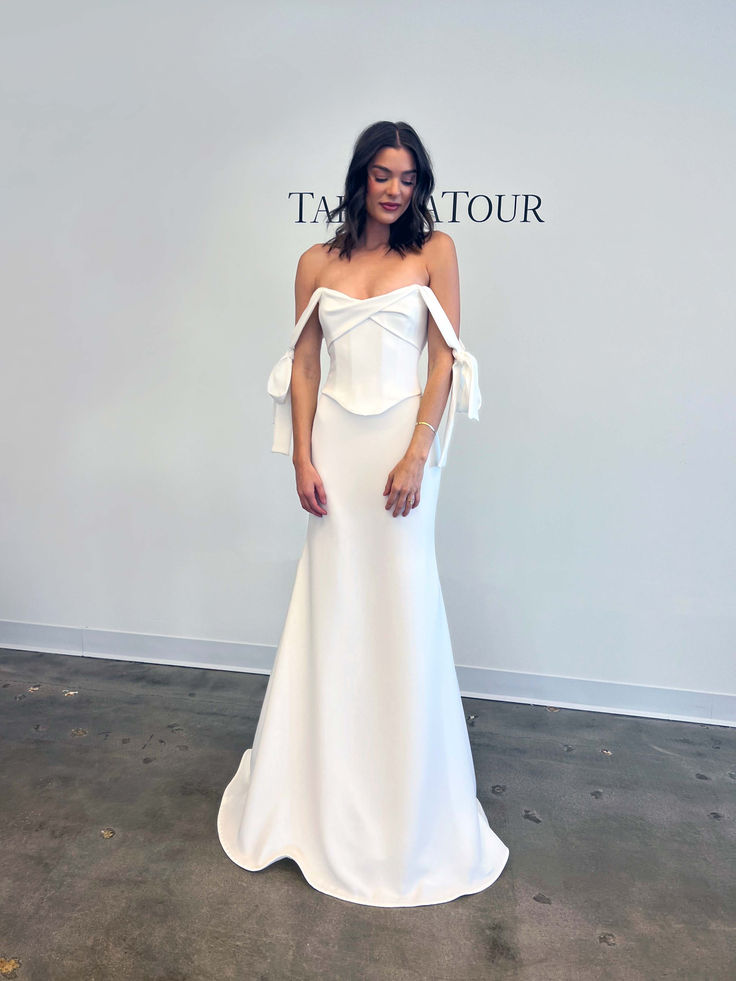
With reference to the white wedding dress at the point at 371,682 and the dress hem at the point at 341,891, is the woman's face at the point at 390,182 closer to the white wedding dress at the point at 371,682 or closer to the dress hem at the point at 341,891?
the white wedding dress at the point at 371,682

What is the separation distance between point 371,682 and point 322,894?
1.81ft

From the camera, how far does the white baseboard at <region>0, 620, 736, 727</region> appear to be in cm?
312

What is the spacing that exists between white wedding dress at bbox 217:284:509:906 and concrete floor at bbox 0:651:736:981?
10 cm

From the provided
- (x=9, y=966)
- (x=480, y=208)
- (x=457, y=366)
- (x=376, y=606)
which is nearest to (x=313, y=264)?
(x=457, y=366)

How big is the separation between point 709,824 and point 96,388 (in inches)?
114

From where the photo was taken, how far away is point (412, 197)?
6.55 ft

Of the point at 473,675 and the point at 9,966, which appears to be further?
the point at 473,675

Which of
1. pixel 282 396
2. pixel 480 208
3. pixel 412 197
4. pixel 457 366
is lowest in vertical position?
pixel 282 396

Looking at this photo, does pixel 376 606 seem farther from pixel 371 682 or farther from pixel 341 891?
pixel 341 891

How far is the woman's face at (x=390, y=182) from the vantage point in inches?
76.1

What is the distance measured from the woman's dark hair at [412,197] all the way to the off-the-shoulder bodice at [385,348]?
15 cm

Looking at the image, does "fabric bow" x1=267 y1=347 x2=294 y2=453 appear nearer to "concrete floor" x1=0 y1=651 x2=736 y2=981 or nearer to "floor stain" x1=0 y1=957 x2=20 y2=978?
"concrete floor" x1=0 y1=651 x2=736 y2=981

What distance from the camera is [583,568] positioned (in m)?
3.13

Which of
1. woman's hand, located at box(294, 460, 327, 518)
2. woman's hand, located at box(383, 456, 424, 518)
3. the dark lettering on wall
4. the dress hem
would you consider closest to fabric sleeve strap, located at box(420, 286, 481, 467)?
woman's hand, located at box(383, 456, 424, 518)
